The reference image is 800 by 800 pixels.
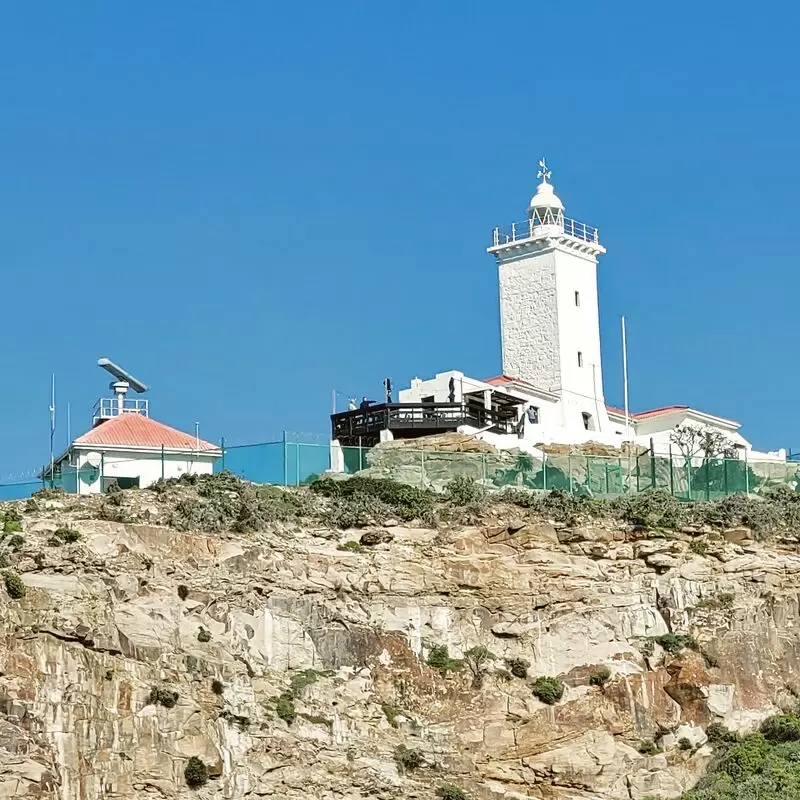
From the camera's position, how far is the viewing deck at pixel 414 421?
216 ft

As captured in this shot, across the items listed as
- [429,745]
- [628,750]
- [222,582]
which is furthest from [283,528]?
[628,750]

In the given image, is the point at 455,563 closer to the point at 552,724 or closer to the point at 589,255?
the point at 552,724

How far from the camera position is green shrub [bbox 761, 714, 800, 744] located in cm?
5397

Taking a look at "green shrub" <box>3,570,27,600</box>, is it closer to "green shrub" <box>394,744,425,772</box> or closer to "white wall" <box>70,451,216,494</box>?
"white wall" <box>70,451,216,494</box>

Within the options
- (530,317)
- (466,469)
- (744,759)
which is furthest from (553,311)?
(744,759)

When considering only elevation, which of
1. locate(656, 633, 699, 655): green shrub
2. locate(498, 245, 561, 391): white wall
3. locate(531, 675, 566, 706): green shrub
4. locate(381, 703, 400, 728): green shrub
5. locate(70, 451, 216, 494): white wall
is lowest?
locate(381, 703, 400, 728): green shrub

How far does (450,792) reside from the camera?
50.0m

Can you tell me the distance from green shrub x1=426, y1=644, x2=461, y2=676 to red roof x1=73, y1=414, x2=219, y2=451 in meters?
12.9

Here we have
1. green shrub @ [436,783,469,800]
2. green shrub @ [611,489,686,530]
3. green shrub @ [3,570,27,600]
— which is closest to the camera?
green shrub @ [3,570,27,600]

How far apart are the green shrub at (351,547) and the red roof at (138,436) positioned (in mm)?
8812

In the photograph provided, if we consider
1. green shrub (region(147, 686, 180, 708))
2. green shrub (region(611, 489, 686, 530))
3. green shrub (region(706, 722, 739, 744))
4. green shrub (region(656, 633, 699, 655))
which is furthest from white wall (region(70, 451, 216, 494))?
green shrub (region(706, 722, 739, 744))

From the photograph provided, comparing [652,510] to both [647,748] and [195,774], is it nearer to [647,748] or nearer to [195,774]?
[647,748]

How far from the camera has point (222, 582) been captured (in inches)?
2039

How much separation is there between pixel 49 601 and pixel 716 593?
22029mm
